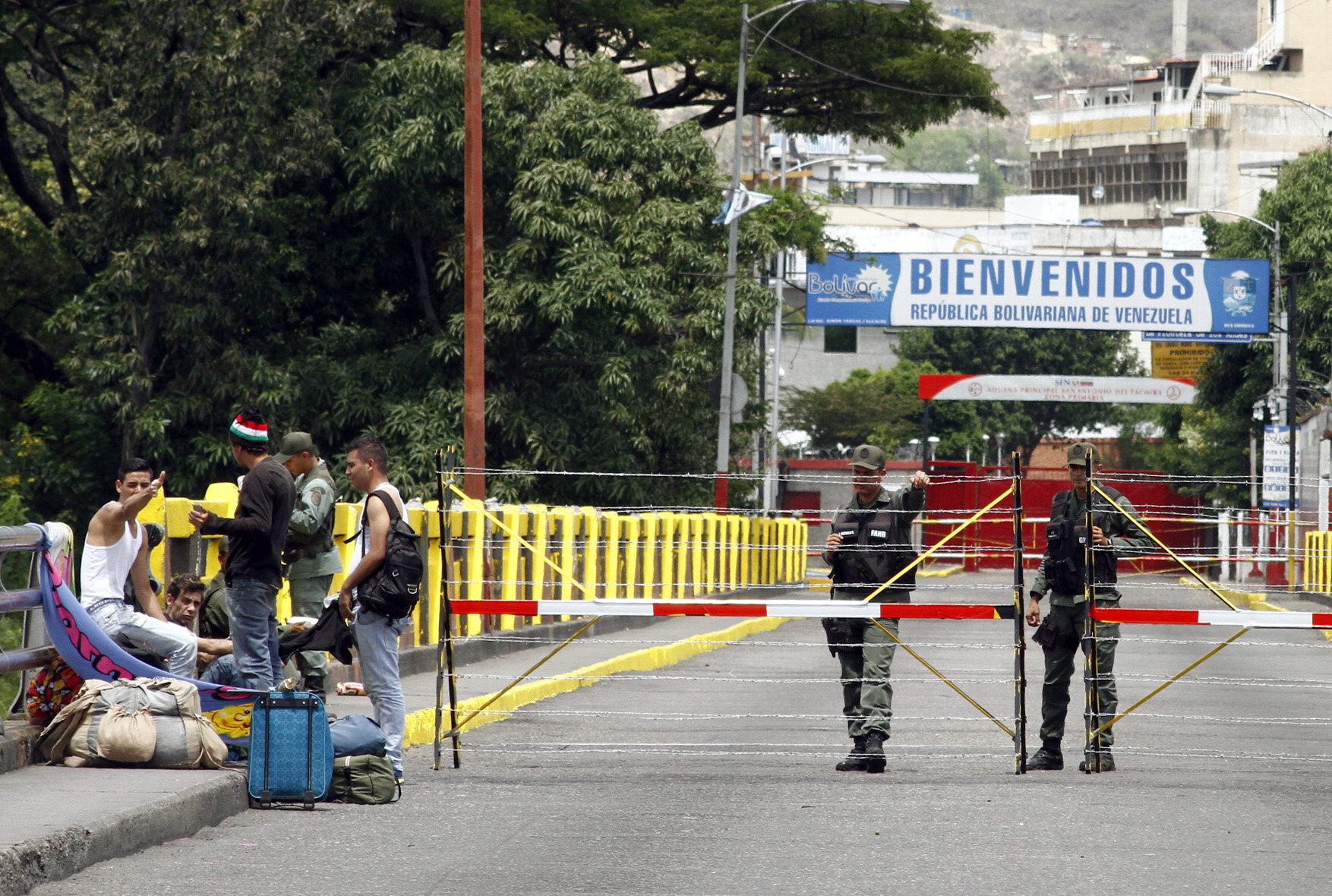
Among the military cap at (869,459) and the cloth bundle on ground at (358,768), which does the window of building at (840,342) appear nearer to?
the military cap at (869,459)

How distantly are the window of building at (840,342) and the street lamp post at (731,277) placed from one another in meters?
70.7

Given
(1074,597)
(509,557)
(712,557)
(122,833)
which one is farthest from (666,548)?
(122,833)

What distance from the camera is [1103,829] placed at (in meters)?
8.16

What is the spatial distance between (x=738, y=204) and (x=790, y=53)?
17.0 ft

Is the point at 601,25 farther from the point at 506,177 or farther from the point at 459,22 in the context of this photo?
the point at 506,177

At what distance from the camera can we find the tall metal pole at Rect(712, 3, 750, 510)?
29.0 metres

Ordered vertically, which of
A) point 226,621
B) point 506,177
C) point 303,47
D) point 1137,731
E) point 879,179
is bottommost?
point 1137,731

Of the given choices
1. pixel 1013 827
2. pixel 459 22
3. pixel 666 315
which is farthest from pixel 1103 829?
pixel 459 22

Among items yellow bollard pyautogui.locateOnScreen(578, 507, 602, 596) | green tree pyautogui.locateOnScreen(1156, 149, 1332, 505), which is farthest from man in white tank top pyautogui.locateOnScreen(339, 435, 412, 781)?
green tree pyautogui.locateOnScreen(1156, 149, 1332, 505)

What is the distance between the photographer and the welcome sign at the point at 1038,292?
148ft

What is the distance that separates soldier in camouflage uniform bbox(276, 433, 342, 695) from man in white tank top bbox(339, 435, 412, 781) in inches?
70.5

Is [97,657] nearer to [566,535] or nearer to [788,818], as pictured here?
[788,818]

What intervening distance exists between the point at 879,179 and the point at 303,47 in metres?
134

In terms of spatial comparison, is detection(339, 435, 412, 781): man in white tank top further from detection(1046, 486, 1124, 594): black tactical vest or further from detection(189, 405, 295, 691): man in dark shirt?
detection(1046, 486, 1124, 594): black tactical vest
